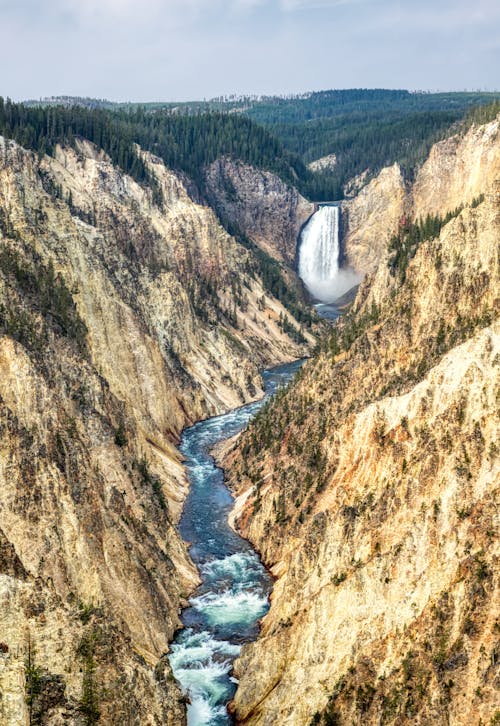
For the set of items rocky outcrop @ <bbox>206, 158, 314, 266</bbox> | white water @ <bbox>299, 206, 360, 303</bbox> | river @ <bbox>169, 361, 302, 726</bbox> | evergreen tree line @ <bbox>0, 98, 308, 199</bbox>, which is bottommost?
river @ <bbox>169, 361, 302, 726</bbox>

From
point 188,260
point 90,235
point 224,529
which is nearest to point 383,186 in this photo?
point 188,260

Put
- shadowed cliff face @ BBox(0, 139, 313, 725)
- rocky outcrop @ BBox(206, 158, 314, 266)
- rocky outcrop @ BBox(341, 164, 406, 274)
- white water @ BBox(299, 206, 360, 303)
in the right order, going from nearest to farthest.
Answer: shadowed cliff face @ BBox(0, 139, 313, 725), rocky outcrop @ BBox(341, 164, 406, 274), white water @ BBox(299, 206, 360, 303), rocky outcrop @ BBox(206, 158, 314, 266)

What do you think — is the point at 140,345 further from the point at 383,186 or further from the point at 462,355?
the point at 383,186

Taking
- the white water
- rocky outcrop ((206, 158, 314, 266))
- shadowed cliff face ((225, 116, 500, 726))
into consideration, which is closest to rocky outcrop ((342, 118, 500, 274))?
the white water

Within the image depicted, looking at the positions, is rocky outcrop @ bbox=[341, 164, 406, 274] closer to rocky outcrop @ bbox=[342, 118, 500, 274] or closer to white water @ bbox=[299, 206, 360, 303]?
rocky outcrop @ bbox=[342, 118, 500, 274]

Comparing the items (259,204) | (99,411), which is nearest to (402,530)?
(99,411)

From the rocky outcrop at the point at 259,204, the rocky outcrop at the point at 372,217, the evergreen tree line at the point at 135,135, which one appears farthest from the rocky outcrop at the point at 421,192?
the evergreen tree line at the point at 135,135
